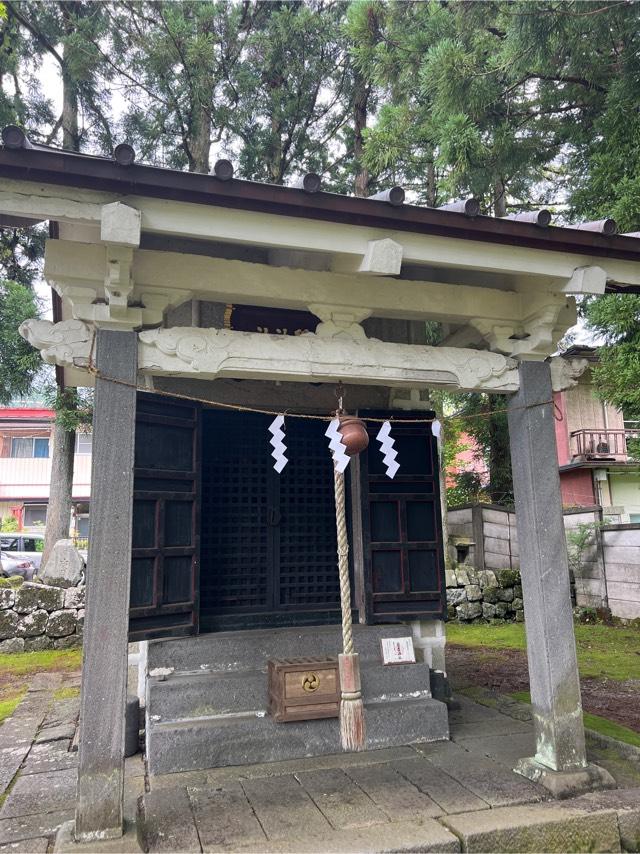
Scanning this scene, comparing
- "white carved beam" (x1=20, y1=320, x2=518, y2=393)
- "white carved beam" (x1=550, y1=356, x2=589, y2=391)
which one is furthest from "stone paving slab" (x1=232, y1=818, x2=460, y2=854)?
"white carved beam" (x1=550, y1=356, x2=589, y2=391)

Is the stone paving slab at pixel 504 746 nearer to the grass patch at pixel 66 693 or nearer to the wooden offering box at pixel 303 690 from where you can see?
the wooden offering box at pixel 303 690

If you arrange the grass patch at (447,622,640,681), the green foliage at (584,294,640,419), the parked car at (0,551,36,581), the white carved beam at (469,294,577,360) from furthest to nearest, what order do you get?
the parked car at (0,551,36,581) < the grass patch at (447,622,640,681) < the green foliage at (584,294,640,419) < the white carved beam at (469,294,577,360)

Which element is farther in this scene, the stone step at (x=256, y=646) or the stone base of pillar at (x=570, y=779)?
the stone step at (x=256, y=646)

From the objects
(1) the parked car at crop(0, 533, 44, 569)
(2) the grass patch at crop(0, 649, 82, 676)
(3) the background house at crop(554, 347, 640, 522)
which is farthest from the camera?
(1) the parked car at crop(0, 533, 44, 569)

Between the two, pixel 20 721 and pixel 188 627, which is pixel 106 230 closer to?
pixel 188 627

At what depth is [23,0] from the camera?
1106cm

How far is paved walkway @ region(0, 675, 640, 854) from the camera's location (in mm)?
3068

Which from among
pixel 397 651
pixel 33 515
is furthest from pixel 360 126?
pixel 33 515

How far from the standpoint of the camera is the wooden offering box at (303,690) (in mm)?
4188

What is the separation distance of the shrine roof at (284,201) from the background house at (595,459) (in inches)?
527

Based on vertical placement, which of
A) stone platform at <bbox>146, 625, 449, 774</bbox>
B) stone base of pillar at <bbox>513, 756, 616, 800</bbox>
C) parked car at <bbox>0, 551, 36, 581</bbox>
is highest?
parked car at <bbox>0, 551, 36, 581</bbox>

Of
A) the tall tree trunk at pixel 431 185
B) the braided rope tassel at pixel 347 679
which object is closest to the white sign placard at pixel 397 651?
the braided rope tassel at pixel 347 679

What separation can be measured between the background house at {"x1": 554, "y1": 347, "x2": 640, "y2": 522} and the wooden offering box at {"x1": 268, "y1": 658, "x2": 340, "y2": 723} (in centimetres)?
1324

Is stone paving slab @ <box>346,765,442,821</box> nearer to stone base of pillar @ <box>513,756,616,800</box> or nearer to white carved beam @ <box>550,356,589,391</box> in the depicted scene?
stone base of pillar @ <box>513,756,616,800</box>
